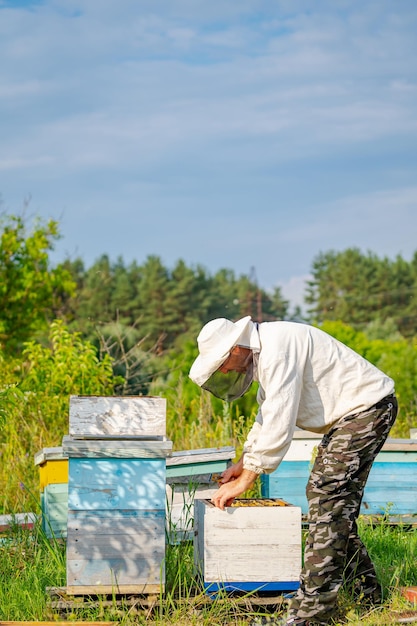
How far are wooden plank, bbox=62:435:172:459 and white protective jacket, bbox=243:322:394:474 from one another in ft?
1.30

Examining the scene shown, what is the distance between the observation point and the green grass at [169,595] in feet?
11.5

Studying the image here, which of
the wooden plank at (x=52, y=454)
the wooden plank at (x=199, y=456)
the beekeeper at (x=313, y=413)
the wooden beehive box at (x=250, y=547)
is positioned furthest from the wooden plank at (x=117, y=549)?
the wooden plank at (x=52, y=454)

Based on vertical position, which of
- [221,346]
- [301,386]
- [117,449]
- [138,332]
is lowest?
[117,449]

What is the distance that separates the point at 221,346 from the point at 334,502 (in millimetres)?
865

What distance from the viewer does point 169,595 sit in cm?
360

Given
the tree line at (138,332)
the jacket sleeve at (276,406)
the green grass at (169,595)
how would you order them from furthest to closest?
the tree line at (138,332), the green grass at (169,595), the jacket sleeve at (276,406)

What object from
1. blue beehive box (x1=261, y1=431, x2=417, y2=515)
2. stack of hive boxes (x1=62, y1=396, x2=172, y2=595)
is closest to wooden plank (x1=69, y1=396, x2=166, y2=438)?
stack of hive boxes (x1=62, y1=396, x2=172, y2=595)

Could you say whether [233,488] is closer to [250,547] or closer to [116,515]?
[250,547]

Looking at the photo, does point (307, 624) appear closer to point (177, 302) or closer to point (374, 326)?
point (374, 326)

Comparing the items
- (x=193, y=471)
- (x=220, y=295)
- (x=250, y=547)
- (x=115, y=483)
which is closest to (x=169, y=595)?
(x=250, y=547)

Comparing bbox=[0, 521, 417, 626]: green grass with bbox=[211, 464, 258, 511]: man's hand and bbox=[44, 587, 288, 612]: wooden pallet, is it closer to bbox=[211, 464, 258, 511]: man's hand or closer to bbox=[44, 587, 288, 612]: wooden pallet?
bbox=[44, 587, 288, 612]: wooden pallet

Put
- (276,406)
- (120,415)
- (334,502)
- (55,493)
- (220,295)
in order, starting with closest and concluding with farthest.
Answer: (276,406) < (334,502) < (120,415) < (55,493) < (220,295)

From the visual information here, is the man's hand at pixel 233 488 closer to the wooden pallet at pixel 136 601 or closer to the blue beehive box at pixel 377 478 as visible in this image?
the wooden pallet at pixel 136 601

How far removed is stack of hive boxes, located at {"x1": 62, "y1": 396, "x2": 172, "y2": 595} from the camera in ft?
11.6
